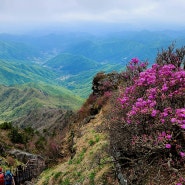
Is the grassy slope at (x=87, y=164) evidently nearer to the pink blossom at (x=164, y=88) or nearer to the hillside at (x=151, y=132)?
the hillside at (x=151, y=132)

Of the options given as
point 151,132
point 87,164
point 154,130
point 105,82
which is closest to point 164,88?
point 154,130

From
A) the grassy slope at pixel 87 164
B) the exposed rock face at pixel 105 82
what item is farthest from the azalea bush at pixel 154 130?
the exposed rock face at pixel 105 82

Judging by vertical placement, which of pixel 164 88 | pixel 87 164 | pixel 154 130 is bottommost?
pixel 87 164

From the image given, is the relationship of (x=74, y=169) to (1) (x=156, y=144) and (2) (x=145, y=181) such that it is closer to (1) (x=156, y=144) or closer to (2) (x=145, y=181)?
(2) (x=145, y=181)

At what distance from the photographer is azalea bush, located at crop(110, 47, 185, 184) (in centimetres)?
1062

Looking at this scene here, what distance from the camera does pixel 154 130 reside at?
11312 millimetres

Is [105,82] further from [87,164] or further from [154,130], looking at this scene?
[154,130]

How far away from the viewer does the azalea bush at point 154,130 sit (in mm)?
10625

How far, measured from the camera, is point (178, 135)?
11.1 meters

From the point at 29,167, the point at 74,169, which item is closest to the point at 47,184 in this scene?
the point at 74,169

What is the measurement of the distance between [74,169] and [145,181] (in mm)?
8667

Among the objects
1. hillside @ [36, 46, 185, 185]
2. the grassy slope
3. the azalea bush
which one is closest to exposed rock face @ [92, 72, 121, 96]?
the grassy slope

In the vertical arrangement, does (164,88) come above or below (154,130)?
above

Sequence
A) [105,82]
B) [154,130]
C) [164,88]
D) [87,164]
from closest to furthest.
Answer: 1. [154,130]
2. [164,88]
3. [87,164]
4. [105,82]
